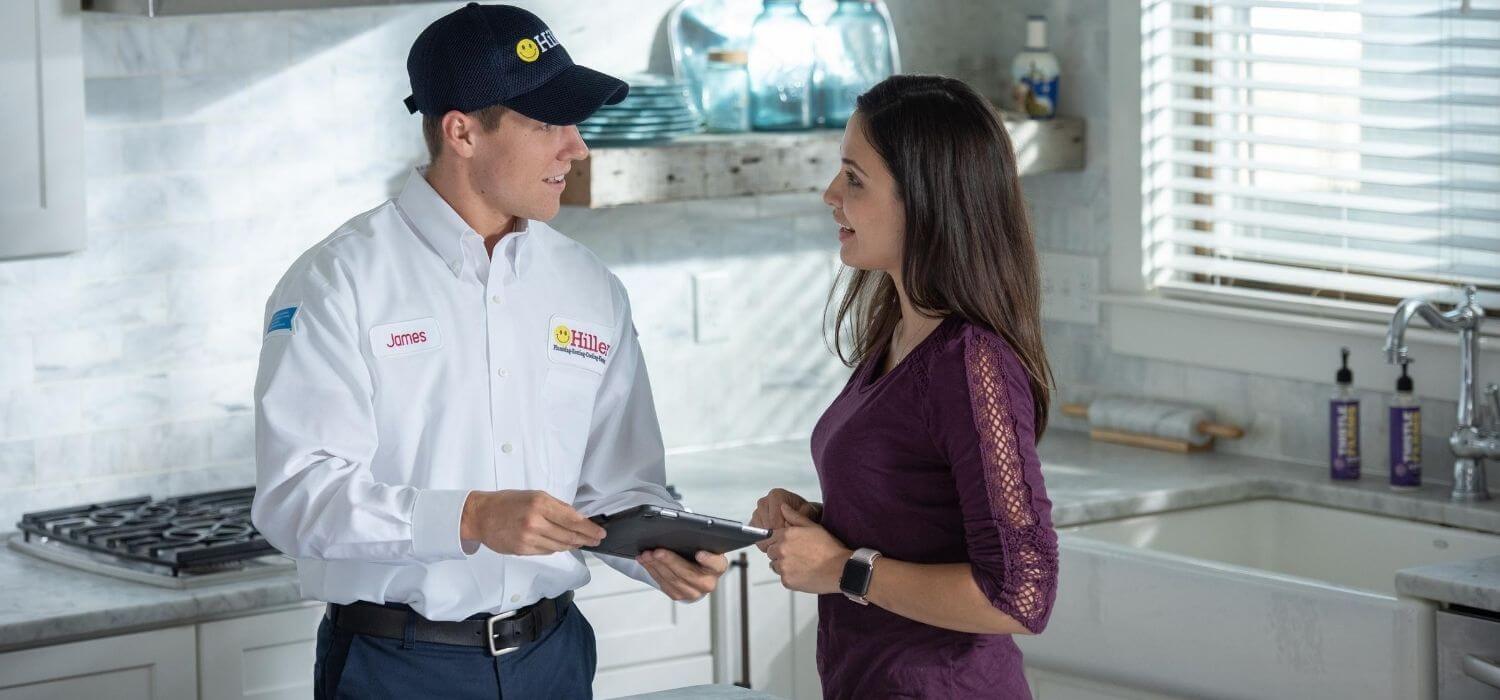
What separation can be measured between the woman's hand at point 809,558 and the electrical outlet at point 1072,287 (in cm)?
202

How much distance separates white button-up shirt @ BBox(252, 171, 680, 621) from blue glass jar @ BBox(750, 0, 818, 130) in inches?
53.9

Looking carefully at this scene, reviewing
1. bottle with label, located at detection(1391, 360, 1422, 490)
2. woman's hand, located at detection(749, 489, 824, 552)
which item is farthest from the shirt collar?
bottle with label, located at detection(1391, 360, 1422, 490)

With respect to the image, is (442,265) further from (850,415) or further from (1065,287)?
(1065,287)

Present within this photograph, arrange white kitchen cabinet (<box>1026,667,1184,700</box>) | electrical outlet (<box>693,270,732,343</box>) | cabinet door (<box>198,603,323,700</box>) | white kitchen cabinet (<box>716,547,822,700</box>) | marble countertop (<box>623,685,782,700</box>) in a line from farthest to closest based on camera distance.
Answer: electrical outlet (<box>693,270,732,343</box>)
white kitchen cabinet (<box>716,547,822,700</box>)
white kitchen cabinet (<box>1026,667,1184,700</box>)
cabinet door (<box>198,603,323,700</box>)
marble countertop (<box>623,685,782,700</box>)

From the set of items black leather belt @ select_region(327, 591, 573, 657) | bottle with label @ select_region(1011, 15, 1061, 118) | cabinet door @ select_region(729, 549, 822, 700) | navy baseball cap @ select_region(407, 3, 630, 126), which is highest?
bottle with label @ select_region(1011, 15, 1061, 118)

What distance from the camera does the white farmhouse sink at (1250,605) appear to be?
116 inches

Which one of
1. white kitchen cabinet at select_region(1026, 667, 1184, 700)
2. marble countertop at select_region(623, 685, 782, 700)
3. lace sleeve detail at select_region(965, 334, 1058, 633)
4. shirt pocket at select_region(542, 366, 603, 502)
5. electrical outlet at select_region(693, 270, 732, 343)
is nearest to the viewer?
lace sleeve detail at select_region(965, 334, 1058, 633)

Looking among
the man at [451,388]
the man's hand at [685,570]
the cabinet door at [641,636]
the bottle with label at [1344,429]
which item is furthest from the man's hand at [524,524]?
the bottle with label at [1344,429]

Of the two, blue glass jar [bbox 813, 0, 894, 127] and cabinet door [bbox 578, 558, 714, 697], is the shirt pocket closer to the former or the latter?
cabinet door [bbox 578, 558, 714, 697]

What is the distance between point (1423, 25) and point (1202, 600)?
1.18 meters

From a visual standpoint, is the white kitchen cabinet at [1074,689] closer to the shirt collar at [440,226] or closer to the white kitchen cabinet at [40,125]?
the shirt collar at [440,226]

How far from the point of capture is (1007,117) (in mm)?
4137

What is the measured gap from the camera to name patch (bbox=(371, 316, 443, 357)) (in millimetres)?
2349

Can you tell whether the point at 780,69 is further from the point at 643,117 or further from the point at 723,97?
the point at 643,117
